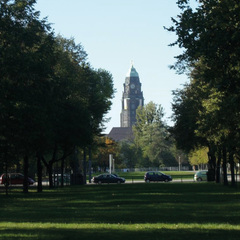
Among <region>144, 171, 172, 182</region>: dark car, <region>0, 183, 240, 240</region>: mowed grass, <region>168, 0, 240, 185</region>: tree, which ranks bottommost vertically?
<region>144, 171, 172, 182</region>: dark car

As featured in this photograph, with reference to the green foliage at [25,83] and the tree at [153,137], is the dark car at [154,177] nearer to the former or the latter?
the green foliage at [25,83]

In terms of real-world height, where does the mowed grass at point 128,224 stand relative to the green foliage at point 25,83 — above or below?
below

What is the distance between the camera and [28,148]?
41.5 m

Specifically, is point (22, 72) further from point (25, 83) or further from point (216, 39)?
point (216, 39)

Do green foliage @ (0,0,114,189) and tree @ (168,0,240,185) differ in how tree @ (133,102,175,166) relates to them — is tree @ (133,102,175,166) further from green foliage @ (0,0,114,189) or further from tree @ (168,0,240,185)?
tree @ (168,0,240,185)

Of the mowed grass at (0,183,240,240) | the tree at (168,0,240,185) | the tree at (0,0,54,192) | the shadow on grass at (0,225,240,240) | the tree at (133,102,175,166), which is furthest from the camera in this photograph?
the tree at (133,102,175,166)

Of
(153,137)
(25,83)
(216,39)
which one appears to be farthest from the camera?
(153,137)

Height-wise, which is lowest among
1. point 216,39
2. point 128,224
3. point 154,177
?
point 154,177

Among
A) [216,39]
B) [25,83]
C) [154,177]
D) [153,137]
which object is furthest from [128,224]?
[153,137]

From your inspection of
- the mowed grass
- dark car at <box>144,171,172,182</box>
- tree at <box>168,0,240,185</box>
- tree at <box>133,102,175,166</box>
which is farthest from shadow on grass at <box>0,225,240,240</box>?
tree at <box>133,102,175,166</box>

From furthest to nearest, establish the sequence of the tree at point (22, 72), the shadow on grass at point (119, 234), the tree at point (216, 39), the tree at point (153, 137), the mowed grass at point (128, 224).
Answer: the tree at point (153, 137) → the tree at point (22, 72) → the tree at point (216, 39) → the mowed grass at point (128, 224) → the shadow on grass at point (119, 234)

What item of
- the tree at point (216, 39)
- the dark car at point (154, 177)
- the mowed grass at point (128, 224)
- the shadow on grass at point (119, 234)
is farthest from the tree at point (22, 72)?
the dark car at point (154, 177)

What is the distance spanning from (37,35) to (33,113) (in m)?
5.65

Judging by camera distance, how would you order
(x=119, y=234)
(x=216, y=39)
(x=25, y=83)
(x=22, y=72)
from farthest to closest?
1. (x=25, y=83)
2. (x=22, y=72)
3. (x=216, y=39)
4. (x=119, y=234)
